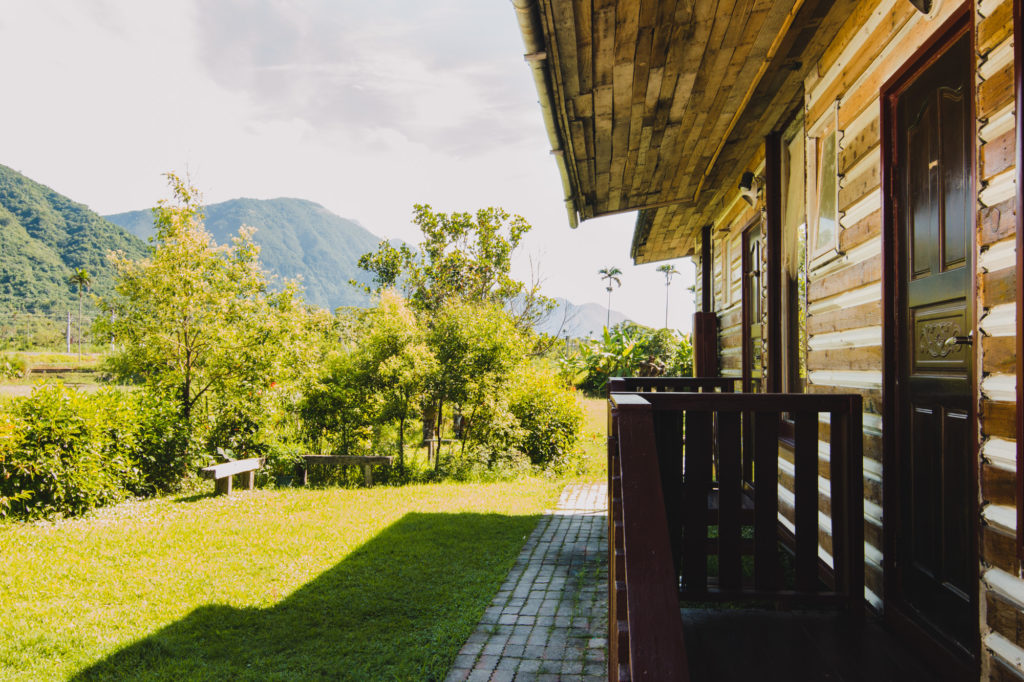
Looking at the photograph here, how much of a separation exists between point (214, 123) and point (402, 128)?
3316 cm

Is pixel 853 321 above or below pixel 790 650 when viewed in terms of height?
above

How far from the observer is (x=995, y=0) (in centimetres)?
184

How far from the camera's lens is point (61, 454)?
7.75 meters

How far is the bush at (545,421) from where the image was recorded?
12695mm

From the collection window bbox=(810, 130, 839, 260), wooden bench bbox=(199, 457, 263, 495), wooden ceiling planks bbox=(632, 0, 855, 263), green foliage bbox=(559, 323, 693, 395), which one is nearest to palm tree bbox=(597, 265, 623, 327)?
green foliage bbox=(559, 323, 693, 395)

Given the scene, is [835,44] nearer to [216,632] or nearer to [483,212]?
[216,632]

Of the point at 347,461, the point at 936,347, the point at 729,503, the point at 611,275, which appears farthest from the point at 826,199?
the point at 611,275

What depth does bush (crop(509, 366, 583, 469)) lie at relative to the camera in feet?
41.7

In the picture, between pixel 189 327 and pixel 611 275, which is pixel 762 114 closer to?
pixel 189 327

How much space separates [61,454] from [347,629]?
590cm

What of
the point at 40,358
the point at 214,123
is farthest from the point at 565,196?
the point at 214,123

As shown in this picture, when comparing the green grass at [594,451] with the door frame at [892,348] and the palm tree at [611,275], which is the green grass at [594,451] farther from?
the palm tree at [611,275]

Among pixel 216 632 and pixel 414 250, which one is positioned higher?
pixel 414 250

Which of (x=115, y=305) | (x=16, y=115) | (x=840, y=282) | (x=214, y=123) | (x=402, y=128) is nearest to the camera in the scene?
(x=840, y=282)
